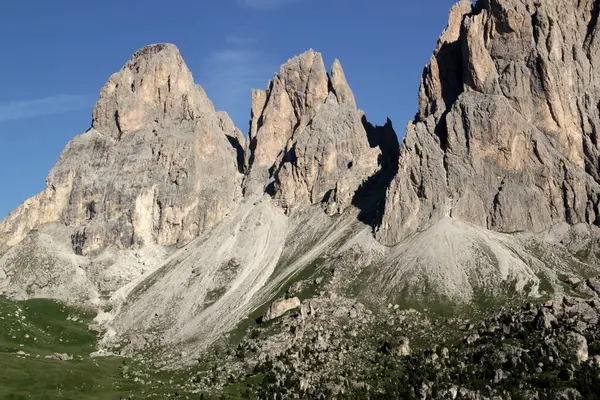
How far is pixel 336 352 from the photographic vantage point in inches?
6781

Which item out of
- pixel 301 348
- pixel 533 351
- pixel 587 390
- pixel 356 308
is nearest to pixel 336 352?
pixel 301 348

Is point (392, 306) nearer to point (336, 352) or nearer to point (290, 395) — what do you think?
point (336, 352)

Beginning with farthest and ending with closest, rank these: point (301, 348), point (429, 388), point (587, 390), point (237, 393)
A: point (301, 348)
point (237, 393)
point (429, 388)
point (587, 390)

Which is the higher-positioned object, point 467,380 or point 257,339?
point 257,339

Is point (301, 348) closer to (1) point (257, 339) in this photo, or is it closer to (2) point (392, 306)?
(1) point (257, 339)

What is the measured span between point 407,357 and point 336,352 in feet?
57.5

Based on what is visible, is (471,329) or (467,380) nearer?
(467,380)

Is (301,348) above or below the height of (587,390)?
above

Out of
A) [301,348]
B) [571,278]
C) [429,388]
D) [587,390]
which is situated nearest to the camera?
[587,390]

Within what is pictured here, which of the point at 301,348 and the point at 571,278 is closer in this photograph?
the point at 301,348

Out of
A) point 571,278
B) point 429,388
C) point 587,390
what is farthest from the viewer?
point 571,278

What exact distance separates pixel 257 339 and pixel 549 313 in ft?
238

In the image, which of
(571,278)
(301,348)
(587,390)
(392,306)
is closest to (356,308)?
(392,306)

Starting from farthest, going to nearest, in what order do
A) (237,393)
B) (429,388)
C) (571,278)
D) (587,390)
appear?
(571,278), (237,393), (429,388), (587,390)
